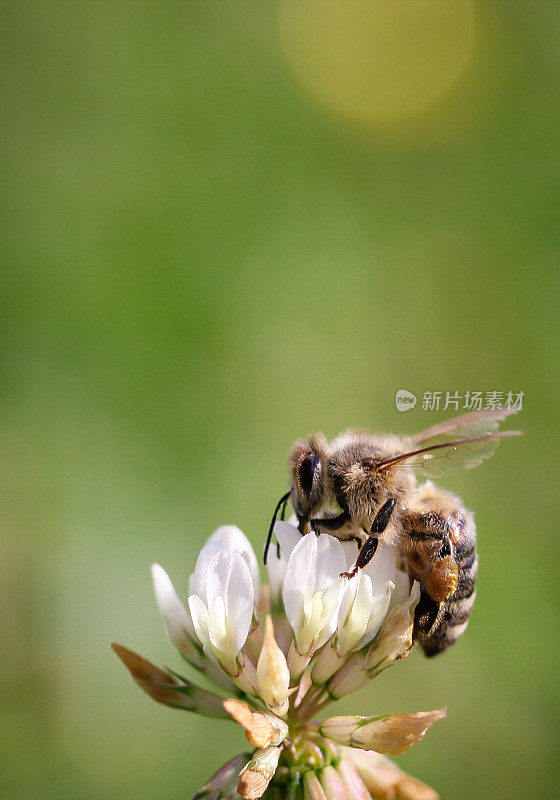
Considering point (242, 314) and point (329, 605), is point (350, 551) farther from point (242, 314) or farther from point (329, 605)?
point (242, 314)

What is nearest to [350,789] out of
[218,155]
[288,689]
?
[288,689]

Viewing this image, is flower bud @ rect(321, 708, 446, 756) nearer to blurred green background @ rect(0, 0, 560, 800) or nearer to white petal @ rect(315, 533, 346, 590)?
white petal @ rect(315, 533, 346, 590)

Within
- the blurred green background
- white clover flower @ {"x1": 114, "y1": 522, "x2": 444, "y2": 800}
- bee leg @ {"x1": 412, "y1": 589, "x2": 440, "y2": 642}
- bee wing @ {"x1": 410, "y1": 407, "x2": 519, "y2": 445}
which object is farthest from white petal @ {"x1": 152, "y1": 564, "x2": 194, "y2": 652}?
the blurred green background

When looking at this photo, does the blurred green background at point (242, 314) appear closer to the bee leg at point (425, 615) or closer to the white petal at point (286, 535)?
the white petal at point (286, 535)

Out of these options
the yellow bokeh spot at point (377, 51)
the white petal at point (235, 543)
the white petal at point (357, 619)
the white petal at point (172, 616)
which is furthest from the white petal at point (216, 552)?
the yellow bokeh spot at point (377, 51)

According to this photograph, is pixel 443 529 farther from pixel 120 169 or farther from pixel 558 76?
pixel 558 76

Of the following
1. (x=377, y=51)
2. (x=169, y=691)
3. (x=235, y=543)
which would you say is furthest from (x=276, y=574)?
(x=377, y=51)
